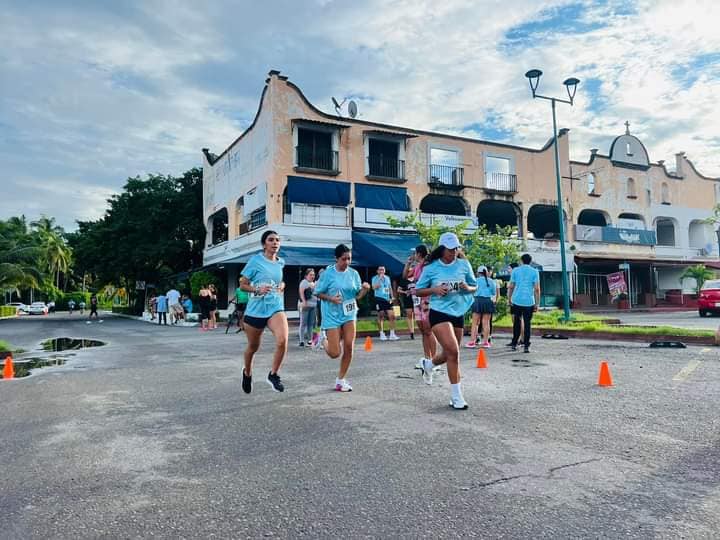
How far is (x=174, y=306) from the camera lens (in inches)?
1051

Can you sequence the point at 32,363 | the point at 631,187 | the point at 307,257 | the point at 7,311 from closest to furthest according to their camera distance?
the point at 32,363
the point at 307,257
the point at 631,187
the point at 7,311

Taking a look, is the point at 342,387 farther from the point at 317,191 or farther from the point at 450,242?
the point at 317,191

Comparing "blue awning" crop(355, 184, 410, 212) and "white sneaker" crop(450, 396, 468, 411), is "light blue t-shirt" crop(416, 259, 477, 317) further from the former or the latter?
"blue awning" crop(355, 184, 410, 212)

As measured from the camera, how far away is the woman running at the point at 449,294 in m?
5.87

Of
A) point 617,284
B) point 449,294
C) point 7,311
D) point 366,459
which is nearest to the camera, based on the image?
point 366,459

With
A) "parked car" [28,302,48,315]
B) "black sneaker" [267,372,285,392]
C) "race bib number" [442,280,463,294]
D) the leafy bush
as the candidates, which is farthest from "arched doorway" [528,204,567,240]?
"parked car" [28,302,48,315]

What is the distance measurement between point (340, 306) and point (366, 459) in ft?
9.82

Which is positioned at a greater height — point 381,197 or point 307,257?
point 381,197

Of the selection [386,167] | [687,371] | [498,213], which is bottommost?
[687,371]

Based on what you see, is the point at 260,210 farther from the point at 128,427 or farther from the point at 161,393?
the point at 128,427

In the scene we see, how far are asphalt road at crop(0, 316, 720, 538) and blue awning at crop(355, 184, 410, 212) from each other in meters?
20.6

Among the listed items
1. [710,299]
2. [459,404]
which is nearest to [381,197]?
[710,299]

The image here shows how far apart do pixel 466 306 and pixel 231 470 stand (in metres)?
3.21

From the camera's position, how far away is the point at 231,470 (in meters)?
3.96
